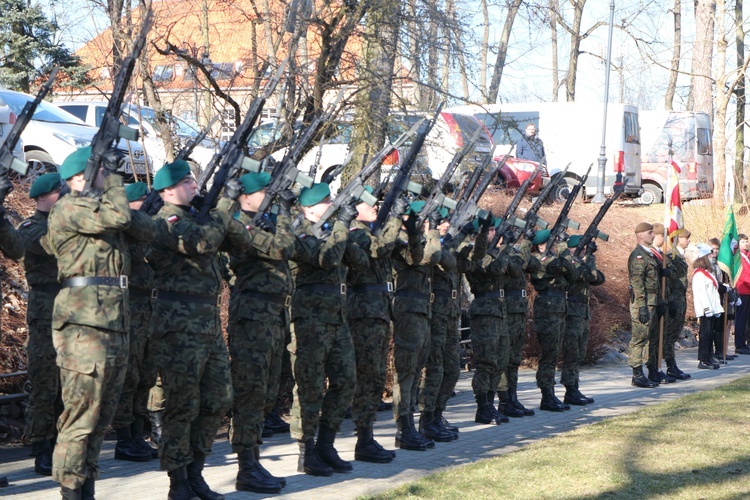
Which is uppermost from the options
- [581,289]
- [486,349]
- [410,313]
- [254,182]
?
[254,182]

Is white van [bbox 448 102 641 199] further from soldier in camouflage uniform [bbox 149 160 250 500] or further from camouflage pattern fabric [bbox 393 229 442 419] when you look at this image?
soldier in camouflage uniform [bbox 149 160 250 500]

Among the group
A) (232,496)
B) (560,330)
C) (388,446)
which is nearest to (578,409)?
(560,330)

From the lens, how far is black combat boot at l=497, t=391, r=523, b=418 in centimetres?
1123

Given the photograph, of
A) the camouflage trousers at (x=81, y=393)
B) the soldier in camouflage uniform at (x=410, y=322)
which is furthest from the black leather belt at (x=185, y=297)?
the soldier in camouflage uniform at (x=410, y=322)

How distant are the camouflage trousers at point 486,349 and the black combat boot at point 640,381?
3989mm

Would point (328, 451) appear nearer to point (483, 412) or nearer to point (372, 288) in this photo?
point (372, 288)

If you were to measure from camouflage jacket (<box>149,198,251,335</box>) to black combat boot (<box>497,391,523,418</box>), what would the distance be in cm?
515

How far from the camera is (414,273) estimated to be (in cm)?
910

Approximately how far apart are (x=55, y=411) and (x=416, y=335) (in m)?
3.05

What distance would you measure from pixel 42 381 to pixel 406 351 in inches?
120

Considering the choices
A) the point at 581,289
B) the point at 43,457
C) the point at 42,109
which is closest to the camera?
the point at 43,457

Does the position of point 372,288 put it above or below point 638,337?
above

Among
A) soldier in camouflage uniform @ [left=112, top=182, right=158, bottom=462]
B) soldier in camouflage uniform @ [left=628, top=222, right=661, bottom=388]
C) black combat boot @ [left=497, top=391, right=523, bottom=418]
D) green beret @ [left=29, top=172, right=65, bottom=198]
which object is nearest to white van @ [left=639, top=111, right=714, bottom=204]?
soldier in camouflage uniform @ [left=628, top=222, right=661, bottom=388]

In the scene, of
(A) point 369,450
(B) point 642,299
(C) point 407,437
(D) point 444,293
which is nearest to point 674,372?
(B) point 642,299
